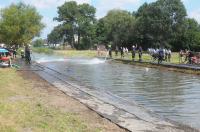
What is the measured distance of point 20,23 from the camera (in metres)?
79.4

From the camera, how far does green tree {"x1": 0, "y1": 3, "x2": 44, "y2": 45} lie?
7875cm

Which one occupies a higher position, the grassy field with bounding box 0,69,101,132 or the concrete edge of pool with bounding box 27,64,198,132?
the grassy field with bounding box 0,69,101,132

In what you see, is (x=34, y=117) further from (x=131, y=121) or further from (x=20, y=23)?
(x=20, y=23)

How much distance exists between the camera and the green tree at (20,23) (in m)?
78.8

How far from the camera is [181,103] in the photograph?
17.7 m

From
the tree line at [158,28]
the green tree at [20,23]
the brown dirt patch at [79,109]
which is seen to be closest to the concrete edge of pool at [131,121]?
the brown dirt patch at [79,109]

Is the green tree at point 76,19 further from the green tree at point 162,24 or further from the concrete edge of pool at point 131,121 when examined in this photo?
the concrete edge of pool at point 131,121

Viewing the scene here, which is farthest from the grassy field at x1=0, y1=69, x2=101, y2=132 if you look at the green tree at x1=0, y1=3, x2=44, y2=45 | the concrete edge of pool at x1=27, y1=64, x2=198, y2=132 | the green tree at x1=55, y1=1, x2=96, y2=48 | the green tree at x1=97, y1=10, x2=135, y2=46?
the green tree at x1=55, y1=1, x2=96, y2=48

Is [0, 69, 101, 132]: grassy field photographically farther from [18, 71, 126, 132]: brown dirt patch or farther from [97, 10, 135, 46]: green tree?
[97, 10, 135, 46]: green tree

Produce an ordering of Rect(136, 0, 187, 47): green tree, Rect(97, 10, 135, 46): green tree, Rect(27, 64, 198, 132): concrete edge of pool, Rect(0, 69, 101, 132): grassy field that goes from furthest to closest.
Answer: Rect(97, 10, 135, 46): green tree < Rect(136, 0, 187, 47): green tree < Rect(27, 64, 198, 132): concrete edge of pool < Rect(0, 69, 101, 132): grassy field

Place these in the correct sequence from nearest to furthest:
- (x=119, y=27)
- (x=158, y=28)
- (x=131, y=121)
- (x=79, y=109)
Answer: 1. (x=131, y=121)
2. (x=79, y=109)
3. (x=158, y=28)
4. (x=119, y=27)

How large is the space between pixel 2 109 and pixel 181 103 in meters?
7.36

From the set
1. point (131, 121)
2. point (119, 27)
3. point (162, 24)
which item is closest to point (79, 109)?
point (131, 121)

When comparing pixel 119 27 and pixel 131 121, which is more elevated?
pixel 119 27
